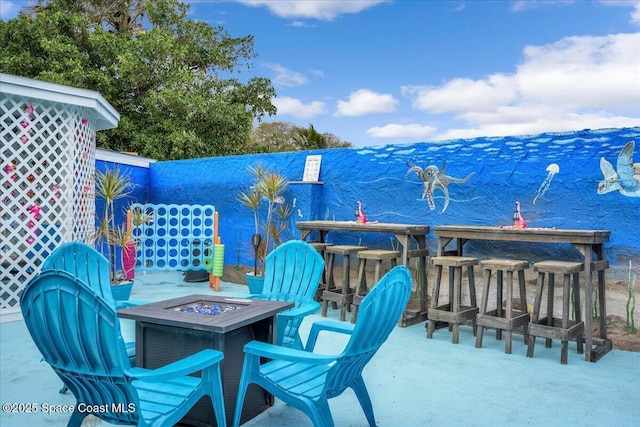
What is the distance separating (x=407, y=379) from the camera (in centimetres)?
329

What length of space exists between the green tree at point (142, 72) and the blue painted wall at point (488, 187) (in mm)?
4890

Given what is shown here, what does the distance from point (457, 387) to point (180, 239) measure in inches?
203

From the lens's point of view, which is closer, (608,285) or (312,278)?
(312,278)

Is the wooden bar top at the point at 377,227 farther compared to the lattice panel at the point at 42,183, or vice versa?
the lattice panel at the point at 42,183

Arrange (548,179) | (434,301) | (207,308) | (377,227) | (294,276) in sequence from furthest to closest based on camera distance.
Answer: (377,227) < (548,179) < (434,301) < (294,276) < (207,308)

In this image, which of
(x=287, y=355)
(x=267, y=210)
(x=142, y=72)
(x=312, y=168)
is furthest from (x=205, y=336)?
(x=142, y=72)

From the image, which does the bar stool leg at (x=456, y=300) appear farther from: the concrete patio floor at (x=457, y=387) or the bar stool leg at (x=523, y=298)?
the bar stool leg at (x=523, y=298)

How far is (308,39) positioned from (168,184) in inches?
206

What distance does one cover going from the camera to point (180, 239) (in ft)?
24.1

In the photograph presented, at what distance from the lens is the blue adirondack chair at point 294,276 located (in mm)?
3344

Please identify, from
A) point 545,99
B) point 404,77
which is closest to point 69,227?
point 545,99

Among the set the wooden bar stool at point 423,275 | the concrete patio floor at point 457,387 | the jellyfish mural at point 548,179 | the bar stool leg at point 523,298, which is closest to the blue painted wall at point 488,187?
the jellyfish mural at point 548,179

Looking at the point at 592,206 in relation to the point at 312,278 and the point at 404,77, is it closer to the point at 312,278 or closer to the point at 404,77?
the point at 312,278

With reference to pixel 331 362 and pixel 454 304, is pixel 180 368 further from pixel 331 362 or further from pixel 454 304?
pixel 454 304
